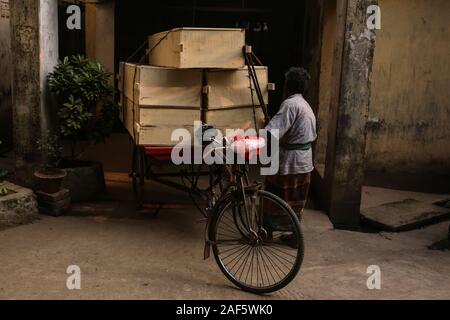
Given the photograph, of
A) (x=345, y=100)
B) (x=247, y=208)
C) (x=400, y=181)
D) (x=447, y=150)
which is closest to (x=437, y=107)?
(x=447, y=150)

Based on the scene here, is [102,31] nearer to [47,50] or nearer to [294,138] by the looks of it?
[47,50]

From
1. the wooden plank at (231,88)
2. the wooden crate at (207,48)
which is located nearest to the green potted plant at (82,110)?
the wooden crate at (207,48)

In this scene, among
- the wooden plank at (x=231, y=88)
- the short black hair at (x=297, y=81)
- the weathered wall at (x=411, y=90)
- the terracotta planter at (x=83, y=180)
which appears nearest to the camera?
the short black hair at (x=297, y=81)

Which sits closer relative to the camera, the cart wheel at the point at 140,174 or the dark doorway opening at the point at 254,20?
the cart wheel at the point at 140,174

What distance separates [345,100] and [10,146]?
22.0 ft

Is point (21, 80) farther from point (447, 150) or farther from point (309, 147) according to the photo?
point (447, 150)

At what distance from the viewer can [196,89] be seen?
5.45m

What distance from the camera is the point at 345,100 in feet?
21.2

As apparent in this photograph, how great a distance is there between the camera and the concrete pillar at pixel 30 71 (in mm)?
6555

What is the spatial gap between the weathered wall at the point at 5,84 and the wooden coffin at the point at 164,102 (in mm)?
5549

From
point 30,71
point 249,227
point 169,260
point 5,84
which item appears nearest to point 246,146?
point 249,227

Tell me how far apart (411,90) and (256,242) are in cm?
515

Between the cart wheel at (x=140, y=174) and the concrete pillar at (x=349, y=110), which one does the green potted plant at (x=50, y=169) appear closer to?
the cart wheel at (x=140, y=174)

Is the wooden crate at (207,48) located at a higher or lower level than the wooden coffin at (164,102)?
higher
